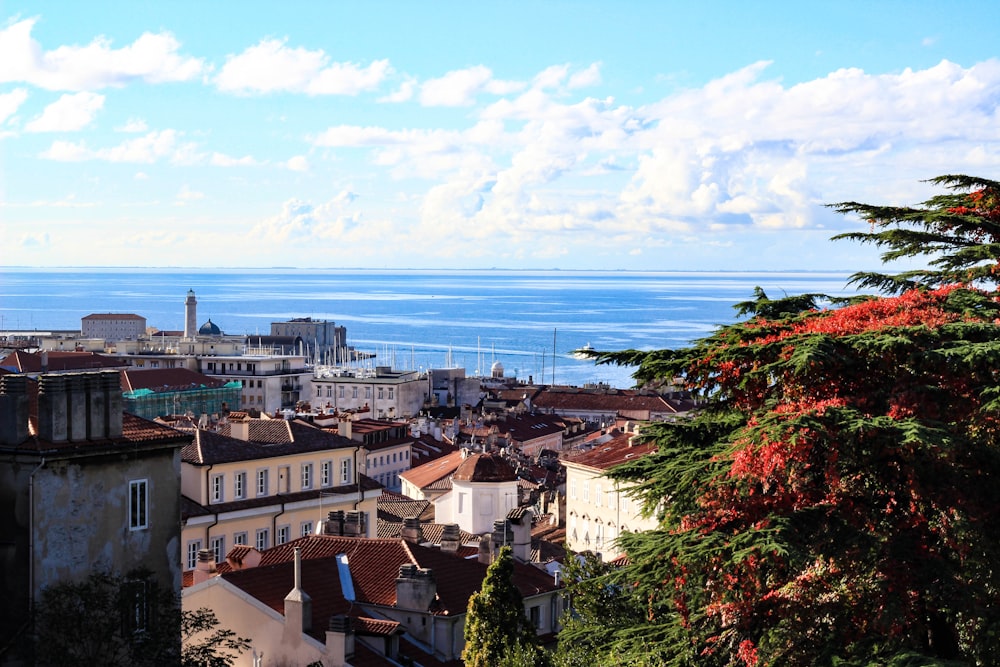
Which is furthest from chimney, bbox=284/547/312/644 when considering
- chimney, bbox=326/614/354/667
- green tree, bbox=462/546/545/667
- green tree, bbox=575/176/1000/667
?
green tree, bbox=575/176/1000/667

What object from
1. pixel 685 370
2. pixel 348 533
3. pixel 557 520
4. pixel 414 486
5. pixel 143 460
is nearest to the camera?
pixel 685 370

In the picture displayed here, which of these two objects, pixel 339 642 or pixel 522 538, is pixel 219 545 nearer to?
pixel 522 538

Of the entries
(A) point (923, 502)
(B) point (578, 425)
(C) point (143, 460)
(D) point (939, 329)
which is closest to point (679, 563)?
(A) point (923, 502)

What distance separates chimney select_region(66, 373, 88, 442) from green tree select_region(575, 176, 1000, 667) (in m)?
7.37

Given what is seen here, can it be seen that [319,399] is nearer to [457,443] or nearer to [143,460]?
[457,443]

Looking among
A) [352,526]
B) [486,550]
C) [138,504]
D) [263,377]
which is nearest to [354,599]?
[486,550]

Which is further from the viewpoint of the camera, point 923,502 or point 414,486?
point 414,486

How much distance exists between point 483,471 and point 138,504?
2899 cm

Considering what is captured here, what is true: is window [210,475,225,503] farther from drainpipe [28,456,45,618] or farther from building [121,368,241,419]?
building [121,368,241,419]

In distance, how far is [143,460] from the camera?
19.2 meters

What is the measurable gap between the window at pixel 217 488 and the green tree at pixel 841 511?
2628cm

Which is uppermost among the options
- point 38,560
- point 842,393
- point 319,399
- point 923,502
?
point 842,393

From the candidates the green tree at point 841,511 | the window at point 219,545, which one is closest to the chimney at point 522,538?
the window at point 219,545

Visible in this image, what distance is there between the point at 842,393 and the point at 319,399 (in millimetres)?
116527
